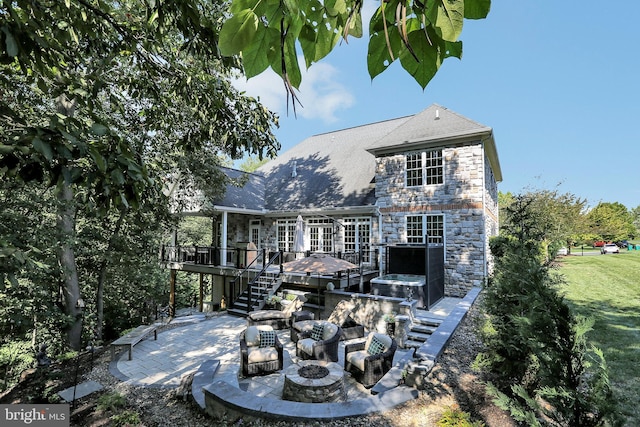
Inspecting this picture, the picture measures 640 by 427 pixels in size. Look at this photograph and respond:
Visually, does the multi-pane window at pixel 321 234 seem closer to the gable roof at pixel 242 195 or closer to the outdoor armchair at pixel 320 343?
the gable roof at pixel 242 195

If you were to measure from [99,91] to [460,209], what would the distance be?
12402 mm

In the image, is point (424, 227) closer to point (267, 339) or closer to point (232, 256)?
point (267, 339)

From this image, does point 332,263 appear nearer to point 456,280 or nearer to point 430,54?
point 456,280

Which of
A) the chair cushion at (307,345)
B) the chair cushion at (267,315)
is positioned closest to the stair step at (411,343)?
the chair cushion at (307,345)

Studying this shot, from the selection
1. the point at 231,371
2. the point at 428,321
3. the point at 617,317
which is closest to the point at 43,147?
the point at 231,371

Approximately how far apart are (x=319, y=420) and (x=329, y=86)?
461cm

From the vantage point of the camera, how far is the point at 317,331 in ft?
26.9

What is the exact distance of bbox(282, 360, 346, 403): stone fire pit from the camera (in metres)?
5.45

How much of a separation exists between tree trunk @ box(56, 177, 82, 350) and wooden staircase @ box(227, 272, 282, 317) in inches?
203

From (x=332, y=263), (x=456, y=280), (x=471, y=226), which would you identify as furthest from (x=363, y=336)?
(x=471, y=226)

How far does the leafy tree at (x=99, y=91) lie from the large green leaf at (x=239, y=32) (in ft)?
5.94

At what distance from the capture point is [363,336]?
9.01 m

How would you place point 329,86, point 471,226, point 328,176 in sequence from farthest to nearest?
point 328,176
point 471,226
point 329,86

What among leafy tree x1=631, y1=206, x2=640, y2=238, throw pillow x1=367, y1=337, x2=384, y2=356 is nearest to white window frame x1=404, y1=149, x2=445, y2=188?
throw pillow x1=367, y1=337, x2=384, y2=356
